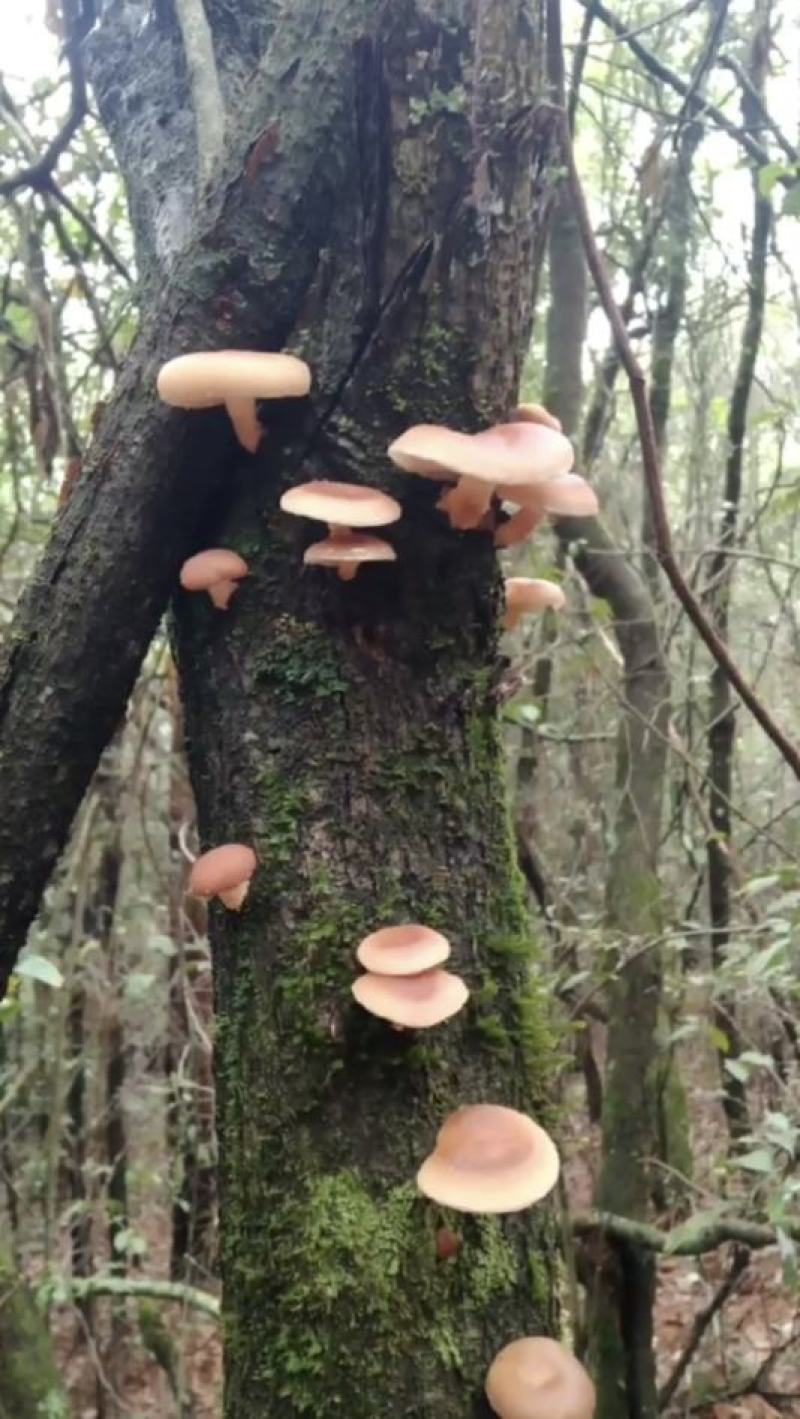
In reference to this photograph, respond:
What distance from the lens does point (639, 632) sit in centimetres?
491

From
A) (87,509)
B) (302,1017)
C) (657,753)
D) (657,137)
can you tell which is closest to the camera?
(302,1017)

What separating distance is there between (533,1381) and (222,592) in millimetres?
969

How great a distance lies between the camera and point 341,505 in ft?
4.31

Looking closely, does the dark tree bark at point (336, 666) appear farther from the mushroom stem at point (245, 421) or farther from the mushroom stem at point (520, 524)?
the mushroom stem at point (520, 524)

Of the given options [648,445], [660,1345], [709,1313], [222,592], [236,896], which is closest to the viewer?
[236,896]

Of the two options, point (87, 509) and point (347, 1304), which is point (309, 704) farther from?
point (347, 1304)

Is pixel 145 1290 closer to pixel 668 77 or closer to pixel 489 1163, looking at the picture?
pixel 489 1163

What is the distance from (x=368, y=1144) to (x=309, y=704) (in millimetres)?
512

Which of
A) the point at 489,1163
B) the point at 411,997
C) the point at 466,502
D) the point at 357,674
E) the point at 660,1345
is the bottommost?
the point at 660,1345

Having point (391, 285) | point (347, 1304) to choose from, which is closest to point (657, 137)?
point (391, 285)

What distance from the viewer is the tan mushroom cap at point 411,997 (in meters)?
1.20

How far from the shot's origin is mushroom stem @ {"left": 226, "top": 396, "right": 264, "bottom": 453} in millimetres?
1421

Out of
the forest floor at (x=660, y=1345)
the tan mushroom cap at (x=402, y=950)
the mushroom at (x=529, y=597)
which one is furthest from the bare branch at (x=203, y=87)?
the forest floor at (x=660, y=1345)

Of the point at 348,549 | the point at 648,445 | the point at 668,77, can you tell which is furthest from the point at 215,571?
the point at 668,77
